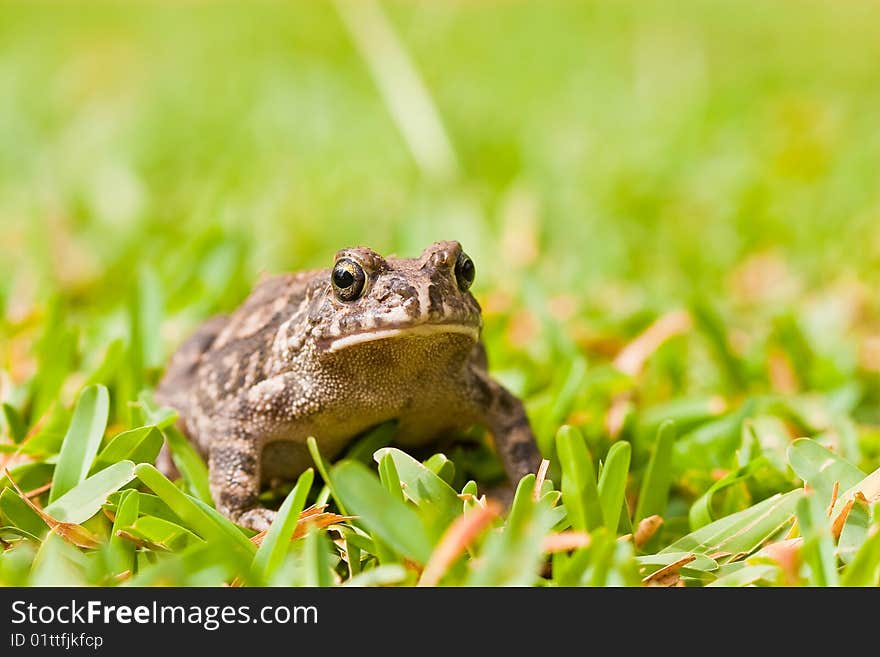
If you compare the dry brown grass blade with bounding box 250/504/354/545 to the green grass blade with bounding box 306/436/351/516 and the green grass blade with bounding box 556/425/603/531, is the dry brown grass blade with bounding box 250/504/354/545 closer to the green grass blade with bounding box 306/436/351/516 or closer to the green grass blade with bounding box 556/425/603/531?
the green grass blade with bounding box 306/436/351/516

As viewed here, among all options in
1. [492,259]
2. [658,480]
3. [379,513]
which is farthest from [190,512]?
[492,259]

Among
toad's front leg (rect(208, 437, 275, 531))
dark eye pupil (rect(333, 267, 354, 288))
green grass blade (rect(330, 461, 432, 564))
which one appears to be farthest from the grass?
dark eye pupil (rect(333, 267, 354, 288))

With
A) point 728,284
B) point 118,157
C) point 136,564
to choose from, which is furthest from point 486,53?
point 136,564

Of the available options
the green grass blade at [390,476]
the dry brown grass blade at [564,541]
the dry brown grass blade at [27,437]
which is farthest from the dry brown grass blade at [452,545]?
the dry brown grass blade at [27,437]

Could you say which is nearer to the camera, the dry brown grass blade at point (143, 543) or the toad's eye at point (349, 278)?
the dry brown grass blade at point (143, 543)

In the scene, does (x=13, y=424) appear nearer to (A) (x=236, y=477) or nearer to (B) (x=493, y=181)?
(A) (x=236, y=477)

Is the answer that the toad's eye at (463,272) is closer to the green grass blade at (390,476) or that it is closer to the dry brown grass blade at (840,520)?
the green grass blade at (390,476)
